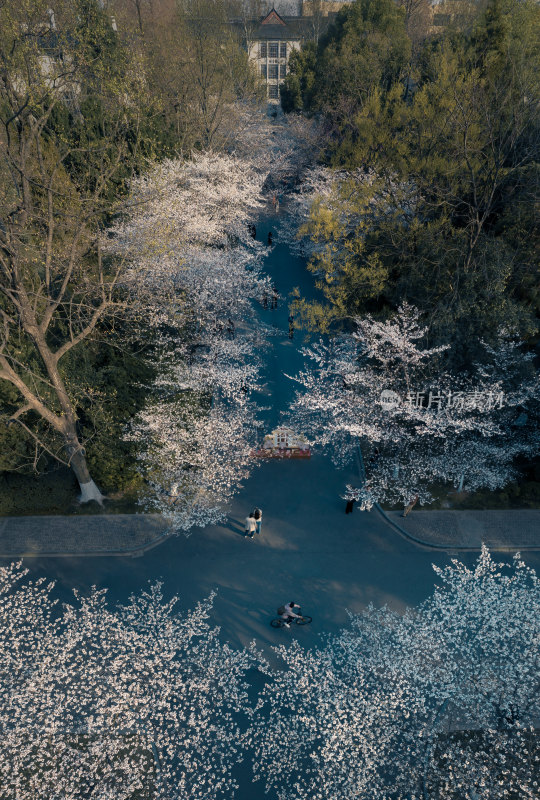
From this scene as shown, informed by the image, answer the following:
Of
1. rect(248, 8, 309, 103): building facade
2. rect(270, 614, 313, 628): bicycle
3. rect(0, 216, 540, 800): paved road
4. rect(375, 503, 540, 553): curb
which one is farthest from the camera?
rect(248, 8, 309, 103): building facade

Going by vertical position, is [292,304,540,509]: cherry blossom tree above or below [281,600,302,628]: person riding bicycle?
above

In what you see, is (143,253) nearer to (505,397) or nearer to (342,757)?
(505,397)

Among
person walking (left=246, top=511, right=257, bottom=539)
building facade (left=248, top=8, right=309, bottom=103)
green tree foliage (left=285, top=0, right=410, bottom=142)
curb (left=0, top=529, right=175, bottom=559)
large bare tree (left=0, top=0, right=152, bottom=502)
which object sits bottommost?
curb (left=0, top=529, right=175, bottom=559)

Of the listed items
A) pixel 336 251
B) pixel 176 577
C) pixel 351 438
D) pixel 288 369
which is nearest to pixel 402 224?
pixel 336 251

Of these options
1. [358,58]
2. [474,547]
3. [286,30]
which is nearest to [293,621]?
[474,547]

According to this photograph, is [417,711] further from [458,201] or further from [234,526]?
[458,201]

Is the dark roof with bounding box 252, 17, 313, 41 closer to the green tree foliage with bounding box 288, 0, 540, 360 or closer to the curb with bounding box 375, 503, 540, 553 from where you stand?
the green tree foliage with bounding box 288, 0, 540, 360

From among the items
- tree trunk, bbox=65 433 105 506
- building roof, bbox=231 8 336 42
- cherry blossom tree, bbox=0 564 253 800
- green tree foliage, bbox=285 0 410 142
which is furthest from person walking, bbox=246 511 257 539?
building roof, bbox=231 8 336 42
